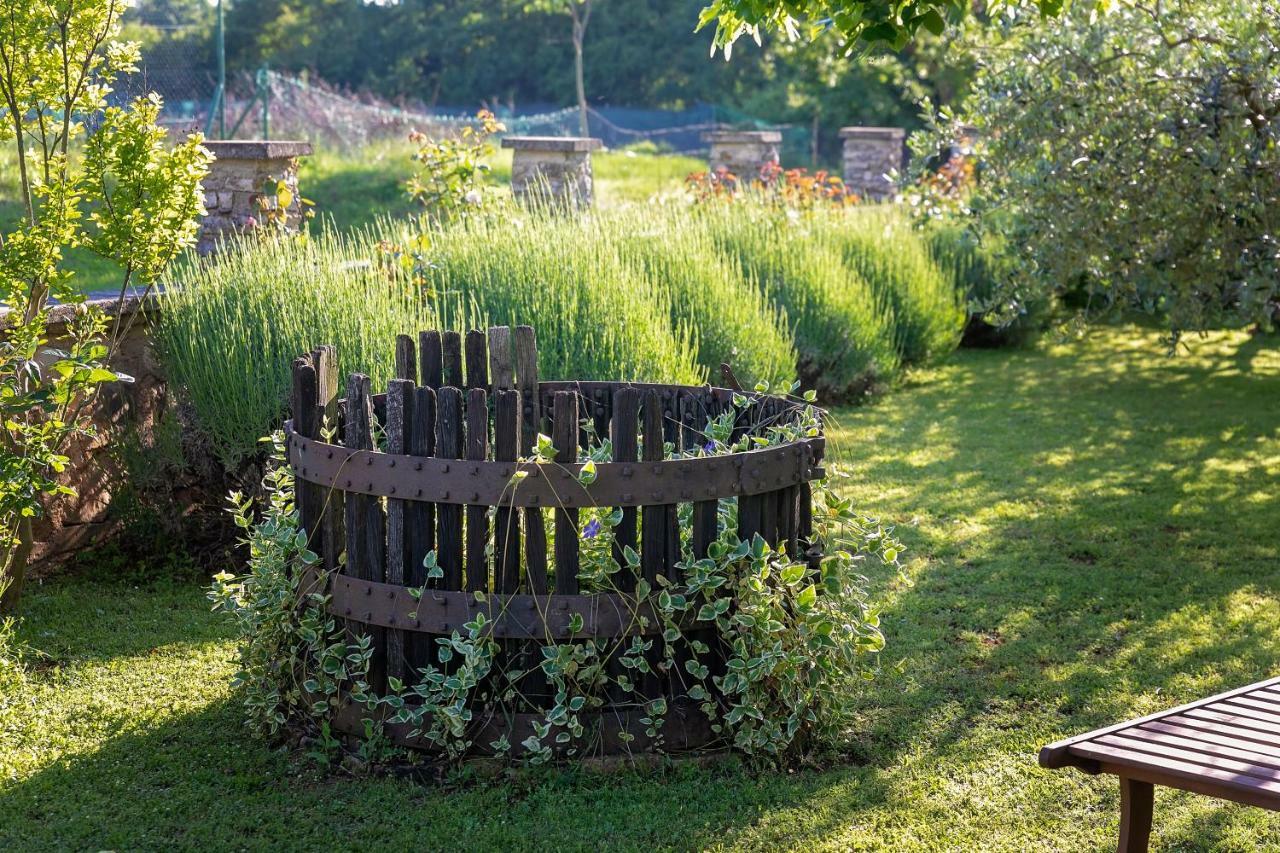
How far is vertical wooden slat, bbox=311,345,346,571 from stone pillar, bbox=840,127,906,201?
45.8ft

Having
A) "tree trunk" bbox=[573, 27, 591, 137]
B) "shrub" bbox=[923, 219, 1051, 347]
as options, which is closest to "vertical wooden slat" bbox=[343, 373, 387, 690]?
"shrub" bbox=[923, 219, 1051, 347]

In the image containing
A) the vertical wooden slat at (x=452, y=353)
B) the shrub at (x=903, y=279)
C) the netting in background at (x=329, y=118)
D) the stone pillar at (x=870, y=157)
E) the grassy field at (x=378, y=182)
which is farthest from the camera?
the stone pillar at (x=870, y=157)

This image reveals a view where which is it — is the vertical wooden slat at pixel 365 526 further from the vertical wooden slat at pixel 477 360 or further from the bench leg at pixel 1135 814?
the bench leg at pixel 1135 814

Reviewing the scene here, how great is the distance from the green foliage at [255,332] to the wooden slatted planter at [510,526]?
1.64 m

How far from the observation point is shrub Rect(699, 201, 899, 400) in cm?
859

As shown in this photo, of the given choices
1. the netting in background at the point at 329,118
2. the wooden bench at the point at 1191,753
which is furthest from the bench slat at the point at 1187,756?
the netting in background at the point at 329,118

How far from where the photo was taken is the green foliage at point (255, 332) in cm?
511

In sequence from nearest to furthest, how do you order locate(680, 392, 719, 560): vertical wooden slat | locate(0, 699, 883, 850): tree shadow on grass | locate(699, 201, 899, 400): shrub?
locate(0, 699, 883, 850): tree shadow on grass, locate(680, 392, 719, 560): vertical wooden slat, locate(699, 201, 899, 400): shrub

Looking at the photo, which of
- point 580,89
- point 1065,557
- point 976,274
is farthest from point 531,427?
point 580,89

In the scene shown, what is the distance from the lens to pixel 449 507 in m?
3.33

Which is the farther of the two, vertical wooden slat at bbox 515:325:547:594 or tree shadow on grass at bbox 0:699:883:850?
vertical wooden slat at bbox 515:325:547:594

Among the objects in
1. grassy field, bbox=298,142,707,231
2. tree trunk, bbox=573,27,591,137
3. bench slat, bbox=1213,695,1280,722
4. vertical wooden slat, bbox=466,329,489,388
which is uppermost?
tree trunk, bbox=573,27,591,137

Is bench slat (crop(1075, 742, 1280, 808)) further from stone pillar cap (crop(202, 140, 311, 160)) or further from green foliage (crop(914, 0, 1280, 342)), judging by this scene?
stone pillar cap (crop(202, 140, 311, 160))

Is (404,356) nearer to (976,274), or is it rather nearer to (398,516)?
(398,516)
